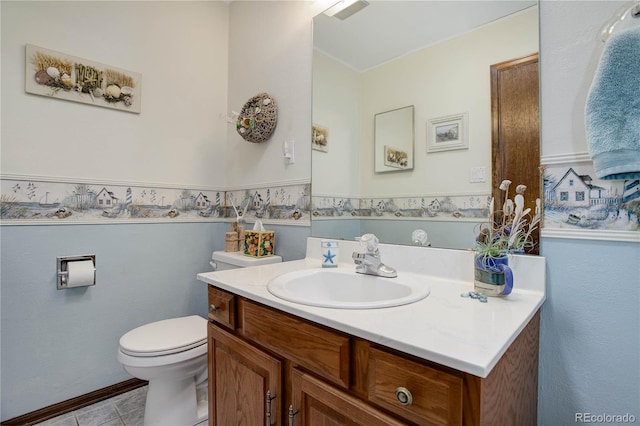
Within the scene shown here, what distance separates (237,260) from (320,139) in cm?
78

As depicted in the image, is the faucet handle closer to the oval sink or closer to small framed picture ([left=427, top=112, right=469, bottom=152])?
the oval sink

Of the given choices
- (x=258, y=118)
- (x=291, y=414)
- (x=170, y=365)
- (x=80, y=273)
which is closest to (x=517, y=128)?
(x=291, y=414)

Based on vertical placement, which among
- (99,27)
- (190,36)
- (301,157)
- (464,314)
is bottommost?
(464,314)

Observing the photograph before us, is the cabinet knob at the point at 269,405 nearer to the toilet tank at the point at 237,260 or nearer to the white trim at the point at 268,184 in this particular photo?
the toilet tank at the point at 237,260

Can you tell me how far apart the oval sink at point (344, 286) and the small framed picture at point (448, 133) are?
495 mm

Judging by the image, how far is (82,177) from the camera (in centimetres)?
162

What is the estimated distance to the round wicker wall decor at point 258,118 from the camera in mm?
1765

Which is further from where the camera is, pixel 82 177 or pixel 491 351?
pixel 82 177

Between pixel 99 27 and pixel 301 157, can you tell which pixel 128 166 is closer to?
pixel 99 27

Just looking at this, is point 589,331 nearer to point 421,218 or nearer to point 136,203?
point 421,218

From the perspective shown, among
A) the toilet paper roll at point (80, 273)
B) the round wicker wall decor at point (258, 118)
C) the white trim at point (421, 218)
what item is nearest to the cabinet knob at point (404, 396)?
the white trim at point (421, 218)

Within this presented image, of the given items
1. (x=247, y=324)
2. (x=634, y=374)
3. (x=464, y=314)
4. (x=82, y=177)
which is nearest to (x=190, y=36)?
(x=82, y=177)

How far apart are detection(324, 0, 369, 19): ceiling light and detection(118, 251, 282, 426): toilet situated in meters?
1.28

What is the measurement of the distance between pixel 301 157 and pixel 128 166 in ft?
3.35
